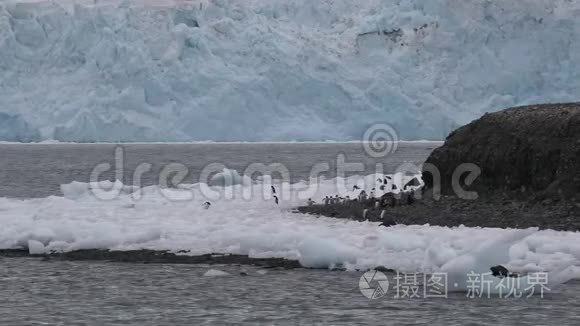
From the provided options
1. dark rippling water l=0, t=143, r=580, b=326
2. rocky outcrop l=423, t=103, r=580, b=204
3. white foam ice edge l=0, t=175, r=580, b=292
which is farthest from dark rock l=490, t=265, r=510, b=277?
rocky outcrop l=423, t=103, r=580, b=204

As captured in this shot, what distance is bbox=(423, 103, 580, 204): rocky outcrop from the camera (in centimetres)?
1869

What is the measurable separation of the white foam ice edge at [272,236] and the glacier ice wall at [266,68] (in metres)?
58.1

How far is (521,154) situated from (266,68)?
6394cm

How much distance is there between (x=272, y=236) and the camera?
15.8 m

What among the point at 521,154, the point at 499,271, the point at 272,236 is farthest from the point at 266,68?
the point at 499,271

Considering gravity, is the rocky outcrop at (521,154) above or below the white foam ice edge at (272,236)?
above

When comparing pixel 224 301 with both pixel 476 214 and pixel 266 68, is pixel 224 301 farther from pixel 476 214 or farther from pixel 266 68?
pixel 266 68

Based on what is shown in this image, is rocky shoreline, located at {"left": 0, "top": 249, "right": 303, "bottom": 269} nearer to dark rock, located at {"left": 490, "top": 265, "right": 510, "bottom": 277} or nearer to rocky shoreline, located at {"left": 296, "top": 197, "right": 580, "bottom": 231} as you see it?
dark rock, located at {"left": 490, "top": 265, "right": 510, "bottom": 277}

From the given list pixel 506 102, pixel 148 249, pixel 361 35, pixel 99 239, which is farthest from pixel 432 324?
pixel 361 35

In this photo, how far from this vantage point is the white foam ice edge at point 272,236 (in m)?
13.4

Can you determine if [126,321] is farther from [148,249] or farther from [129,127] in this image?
[129,127]

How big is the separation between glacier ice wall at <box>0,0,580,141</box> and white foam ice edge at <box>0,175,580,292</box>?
191ft

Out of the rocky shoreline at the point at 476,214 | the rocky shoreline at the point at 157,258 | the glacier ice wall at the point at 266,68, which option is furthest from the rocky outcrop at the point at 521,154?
the glacier ice wall at the point at 266,68

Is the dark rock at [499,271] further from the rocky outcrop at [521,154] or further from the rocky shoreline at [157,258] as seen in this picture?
the rocky outcrop at [521,154]
